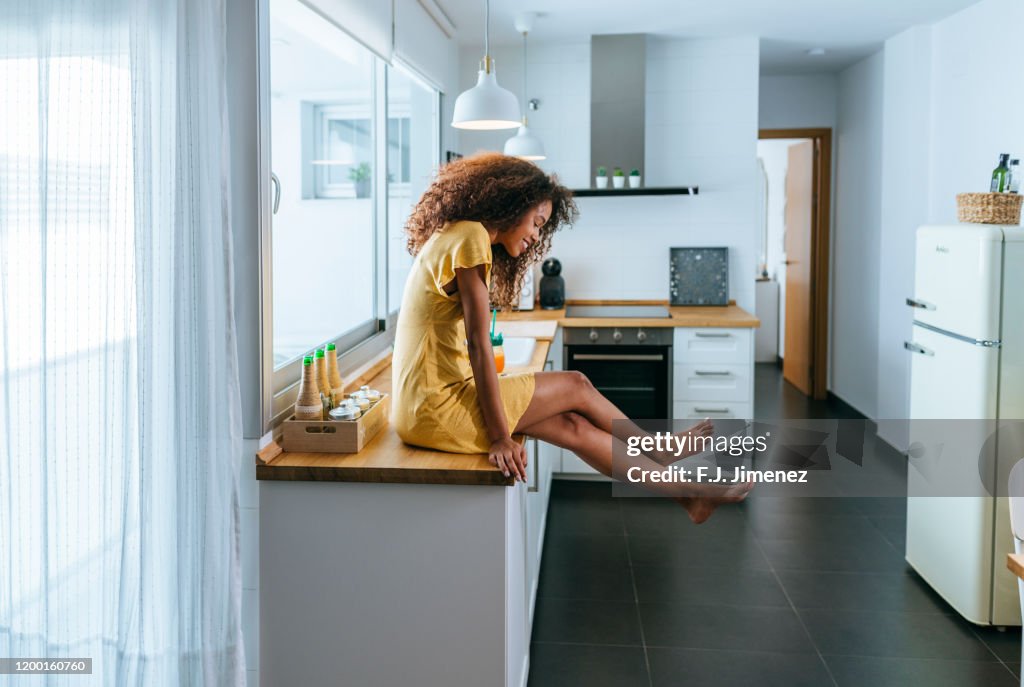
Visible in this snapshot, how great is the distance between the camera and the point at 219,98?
1.82 meters

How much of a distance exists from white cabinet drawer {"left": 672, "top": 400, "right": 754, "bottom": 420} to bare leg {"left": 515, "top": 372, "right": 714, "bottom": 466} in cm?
167

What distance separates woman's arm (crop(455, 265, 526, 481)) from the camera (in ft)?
7.31

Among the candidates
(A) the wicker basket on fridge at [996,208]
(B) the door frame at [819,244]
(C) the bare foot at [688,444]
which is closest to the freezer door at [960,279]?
(A) the wicker basket on fridge at [996,208]

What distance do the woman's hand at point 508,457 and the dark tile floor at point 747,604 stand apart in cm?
90

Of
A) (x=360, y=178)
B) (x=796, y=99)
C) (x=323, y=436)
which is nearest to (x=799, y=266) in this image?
(x=796, y=99)

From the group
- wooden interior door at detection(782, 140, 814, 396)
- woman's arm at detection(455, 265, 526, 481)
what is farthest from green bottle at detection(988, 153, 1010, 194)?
wooden interior door at detection(782, 140, 814, 396)

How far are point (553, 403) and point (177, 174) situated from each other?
1.36m

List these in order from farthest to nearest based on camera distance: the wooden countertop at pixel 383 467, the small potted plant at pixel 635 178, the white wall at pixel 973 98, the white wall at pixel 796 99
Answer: the white wall at pixel 796 99 < the small potted plant at pixel 635 178 < the white wall at pixel 973 98 < the wooden countertop at pixel 383 467

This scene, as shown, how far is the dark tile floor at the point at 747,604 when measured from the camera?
276 centimetres

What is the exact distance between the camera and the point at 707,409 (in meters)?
4.65

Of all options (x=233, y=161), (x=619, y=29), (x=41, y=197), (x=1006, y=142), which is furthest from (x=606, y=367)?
(x=41, y=197)

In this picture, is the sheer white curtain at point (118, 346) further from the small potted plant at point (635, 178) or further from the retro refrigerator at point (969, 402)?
the small potted plant at point (635, 178)

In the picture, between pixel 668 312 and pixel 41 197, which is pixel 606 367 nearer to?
pixel 668 312

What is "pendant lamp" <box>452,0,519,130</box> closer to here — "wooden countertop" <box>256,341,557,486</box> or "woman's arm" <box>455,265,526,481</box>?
"woman's arm" <box>455,265,526,481</box>
